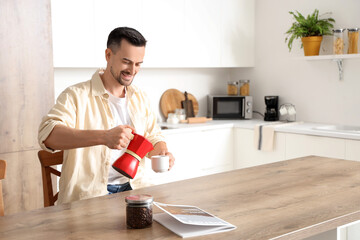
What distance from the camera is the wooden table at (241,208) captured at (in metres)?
1.48

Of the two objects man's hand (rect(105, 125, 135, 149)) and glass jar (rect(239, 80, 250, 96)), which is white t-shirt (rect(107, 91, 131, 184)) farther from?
glass jar (rect(239, 80, 250, 96))

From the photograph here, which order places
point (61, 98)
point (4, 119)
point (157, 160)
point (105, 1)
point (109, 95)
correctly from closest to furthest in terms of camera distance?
point (157, 160)
point (61, 98)
point (109, 95)
point (4, 119)
point (105, 1)

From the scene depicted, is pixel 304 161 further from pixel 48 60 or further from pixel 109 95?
pixel 48 60

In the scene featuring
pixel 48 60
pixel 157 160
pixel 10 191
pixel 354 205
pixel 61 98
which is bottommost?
pixel 10 191

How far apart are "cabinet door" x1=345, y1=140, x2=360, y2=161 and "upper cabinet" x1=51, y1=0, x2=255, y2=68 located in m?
1.62

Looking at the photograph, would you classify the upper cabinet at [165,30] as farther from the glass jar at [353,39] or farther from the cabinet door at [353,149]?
the cabinet door at [353,149]

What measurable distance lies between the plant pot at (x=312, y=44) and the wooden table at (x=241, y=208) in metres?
2.03

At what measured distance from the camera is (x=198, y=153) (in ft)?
13.8

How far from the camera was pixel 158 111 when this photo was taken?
462 cm

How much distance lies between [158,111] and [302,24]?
157 cm

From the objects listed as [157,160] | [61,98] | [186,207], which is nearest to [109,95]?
[61,98]

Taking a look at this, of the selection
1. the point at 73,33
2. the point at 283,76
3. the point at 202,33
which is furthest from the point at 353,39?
the point at 73,33

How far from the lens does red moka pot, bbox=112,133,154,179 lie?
71.3 inches

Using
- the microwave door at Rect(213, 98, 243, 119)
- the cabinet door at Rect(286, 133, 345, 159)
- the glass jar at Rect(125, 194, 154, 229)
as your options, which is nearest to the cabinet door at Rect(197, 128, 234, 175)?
the microwave door at Rect(213, 98, 243, 119)
